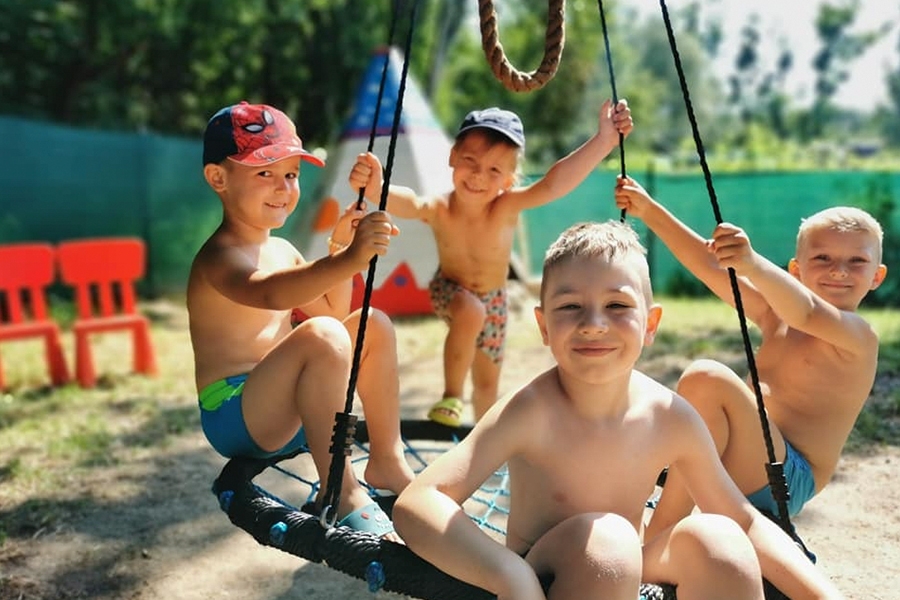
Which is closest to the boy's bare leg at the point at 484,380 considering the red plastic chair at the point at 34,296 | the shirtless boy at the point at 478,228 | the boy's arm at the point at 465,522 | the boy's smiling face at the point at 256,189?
the shirtless boy at the point at 478,228

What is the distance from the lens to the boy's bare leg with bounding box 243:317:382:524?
85.1 inches

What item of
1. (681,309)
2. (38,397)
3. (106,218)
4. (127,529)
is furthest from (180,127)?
(127,529)

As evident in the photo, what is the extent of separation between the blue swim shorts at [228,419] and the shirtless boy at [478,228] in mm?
996

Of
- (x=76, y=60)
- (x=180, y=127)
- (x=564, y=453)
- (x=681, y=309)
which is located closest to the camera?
(x=564, y=453)

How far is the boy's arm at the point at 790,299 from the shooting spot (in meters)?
1.86

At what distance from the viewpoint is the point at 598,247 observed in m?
1.72

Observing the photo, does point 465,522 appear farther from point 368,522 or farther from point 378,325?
point 378,325

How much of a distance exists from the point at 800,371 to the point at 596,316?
882mm

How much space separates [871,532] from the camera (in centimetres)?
301

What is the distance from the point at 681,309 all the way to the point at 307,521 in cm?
696

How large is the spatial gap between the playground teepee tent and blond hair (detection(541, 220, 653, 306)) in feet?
18.0

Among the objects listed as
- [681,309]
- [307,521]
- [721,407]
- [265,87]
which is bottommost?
[681,309]

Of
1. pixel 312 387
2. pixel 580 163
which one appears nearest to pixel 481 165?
pixel 580 163

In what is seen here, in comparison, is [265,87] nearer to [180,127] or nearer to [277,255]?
[180,127]
